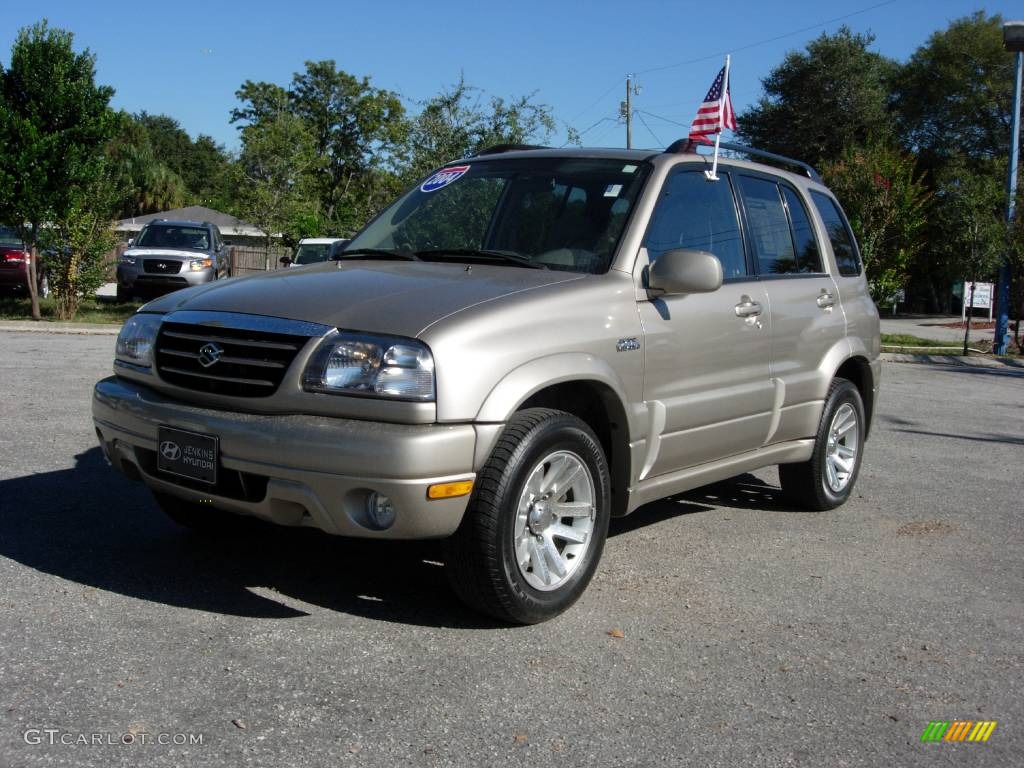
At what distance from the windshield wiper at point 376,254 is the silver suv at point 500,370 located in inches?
0.6

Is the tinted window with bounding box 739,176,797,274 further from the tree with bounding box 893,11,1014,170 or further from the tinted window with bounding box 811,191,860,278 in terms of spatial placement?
the tree with bounding box 893,11,1014,170

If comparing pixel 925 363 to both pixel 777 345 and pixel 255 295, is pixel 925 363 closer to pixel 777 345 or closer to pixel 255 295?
pixel 777 345

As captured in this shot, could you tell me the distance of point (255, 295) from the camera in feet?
13.8

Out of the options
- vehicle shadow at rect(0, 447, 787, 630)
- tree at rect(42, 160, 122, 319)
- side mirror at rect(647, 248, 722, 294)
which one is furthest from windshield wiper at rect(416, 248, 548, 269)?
tree at rect(42, 160, 122, 319)

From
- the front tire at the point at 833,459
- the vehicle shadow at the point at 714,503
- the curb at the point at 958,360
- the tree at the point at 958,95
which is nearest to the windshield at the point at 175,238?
the curb at the point at 958,360

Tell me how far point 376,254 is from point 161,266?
17.0 meters

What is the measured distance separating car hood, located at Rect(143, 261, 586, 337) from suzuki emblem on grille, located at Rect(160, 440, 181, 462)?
0.55m

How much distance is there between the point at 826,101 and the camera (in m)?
43.4

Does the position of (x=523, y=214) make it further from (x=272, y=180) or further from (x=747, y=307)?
(x=272, y=180)

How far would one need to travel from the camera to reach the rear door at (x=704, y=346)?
4.68m

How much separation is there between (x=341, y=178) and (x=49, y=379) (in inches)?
1863

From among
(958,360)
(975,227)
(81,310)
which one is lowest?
(958,360)

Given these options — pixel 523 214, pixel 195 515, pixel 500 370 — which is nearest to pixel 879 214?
pixel 523 214

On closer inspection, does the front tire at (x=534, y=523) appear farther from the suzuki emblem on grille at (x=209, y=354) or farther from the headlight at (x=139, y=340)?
the headlight at (x=139, y=340)
